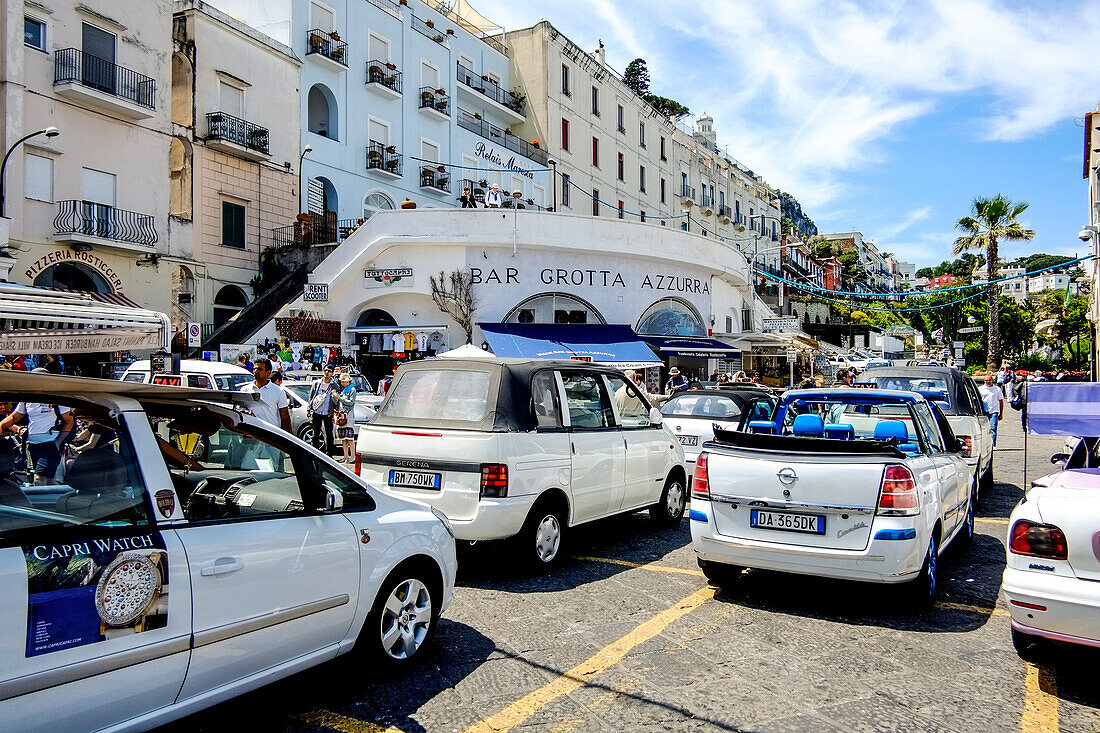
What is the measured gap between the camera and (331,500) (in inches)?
158

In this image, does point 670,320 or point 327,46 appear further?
point 327,46

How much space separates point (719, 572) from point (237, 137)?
23989 mm

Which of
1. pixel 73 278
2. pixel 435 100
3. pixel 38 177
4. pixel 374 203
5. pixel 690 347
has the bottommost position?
pixel 690 347

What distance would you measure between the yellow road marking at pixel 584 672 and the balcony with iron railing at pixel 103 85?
21886mm

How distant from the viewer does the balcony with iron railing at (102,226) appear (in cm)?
2059

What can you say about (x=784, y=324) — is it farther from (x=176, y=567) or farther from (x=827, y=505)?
(x=176, y=567)

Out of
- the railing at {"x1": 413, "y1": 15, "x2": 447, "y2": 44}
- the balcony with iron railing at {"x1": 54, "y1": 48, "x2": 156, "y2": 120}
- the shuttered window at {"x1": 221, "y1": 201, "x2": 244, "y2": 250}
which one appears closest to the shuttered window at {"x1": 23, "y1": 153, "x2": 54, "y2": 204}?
the balcony with iron railing at {"x1": 54, "y1": 48, "x2": 156, "y2": 120}

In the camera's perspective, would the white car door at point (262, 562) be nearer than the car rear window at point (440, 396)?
Yes

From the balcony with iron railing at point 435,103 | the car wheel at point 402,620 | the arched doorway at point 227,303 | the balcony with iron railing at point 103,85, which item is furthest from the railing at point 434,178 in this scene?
the car wheel at point 402,620

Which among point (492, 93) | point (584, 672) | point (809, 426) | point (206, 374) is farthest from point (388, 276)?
point (584, 672)

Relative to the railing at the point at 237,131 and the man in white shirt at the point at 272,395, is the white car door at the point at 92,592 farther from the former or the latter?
the railing at the point at 237,131

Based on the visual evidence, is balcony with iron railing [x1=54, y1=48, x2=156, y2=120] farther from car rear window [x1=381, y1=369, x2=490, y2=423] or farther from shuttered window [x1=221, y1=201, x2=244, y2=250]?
car rear window [x1=381, y1=369, x2=490, y2=423]

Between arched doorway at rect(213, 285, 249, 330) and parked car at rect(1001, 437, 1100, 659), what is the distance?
980 inches

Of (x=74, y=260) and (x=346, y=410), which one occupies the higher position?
(x=74, y=260)
